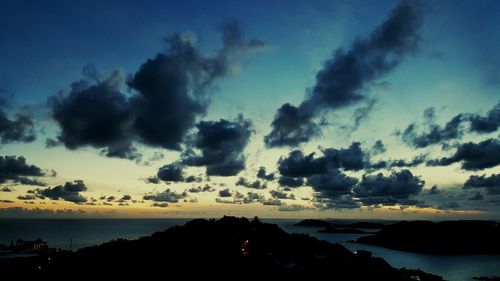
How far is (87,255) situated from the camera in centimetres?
12962

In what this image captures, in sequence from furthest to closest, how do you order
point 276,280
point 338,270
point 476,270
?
1. point 476,270
2. point 338,270
3. point 276,280

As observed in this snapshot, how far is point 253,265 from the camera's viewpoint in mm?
93188

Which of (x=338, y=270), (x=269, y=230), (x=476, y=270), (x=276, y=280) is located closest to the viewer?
(x=276, y=280)

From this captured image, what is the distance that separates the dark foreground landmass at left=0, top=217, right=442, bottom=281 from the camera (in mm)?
89019

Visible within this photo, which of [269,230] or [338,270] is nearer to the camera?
[338,270]

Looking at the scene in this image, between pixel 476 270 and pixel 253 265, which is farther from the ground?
pixel 253 265

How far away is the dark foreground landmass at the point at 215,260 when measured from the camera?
8902 centimetres

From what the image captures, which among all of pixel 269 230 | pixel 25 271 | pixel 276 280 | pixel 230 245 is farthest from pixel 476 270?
pixel 25 271

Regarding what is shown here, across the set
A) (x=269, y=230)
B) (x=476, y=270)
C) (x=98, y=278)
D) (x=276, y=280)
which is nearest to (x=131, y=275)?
(x=98, y=278)

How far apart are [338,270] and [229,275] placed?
24.3 metres

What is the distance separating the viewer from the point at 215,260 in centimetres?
9894

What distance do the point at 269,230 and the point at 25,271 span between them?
269 feet

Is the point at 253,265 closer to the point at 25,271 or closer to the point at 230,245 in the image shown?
the point at 230,245

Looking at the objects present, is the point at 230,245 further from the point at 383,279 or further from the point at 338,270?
the point at 383,279
